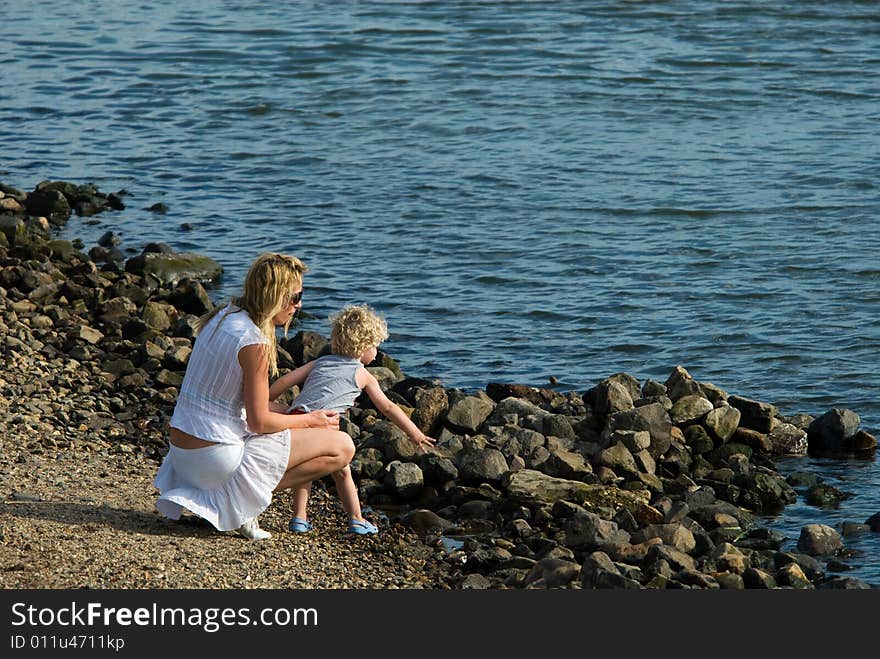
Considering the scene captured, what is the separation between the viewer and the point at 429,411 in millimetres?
10195

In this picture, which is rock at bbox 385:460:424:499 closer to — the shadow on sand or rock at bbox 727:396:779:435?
the shadow on sand

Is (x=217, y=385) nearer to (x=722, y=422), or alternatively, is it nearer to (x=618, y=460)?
(x=618, y=460)

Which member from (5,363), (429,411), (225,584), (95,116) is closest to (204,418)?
(225,584)

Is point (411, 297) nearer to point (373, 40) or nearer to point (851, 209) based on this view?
point (851, 209)

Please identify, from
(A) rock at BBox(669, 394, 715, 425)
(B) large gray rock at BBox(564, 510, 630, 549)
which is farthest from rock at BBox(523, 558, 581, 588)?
(A) rock at BBox(669, 394, 715, 425)

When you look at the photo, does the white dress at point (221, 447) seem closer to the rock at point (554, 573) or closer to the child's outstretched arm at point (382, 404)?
the child's outstretched arm at point (382, 404)

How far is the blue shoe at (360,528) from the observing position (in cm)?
823

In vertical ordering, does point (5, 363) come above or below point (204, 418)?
below

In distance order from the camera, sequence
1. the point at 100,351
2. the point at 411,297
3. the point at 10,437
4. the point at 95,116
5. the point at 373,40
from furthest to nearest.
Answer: the point at 373,40
the point at 95,116
the point at 411,297
the point at 100,351
the point at 10,437

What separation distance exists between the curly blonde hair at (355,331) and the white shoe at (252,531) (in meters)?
1.08

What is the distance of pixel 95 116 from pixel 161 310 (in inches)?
406

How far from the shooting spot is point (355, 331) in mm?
7871

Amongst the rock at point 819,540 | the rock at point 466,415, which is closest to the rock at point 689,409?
the rock at point 466,415

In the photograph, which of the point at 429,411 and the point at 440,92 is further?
the point at 440,92
